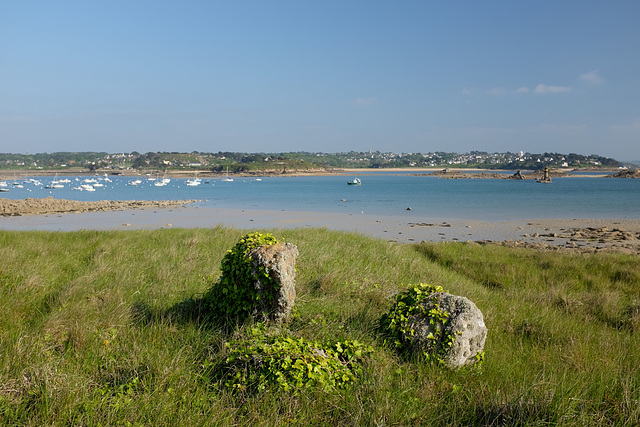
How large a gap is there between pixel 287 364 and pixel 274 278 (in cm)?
166

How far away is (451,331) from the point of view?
6020mm

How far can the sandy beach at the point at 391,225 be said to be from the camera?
1138 inches

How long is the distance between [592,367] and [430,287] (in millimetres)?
2422

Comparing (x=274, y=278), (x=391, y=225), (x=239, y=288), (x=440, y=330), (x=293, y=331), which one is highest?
Result: (x=274, y=278)

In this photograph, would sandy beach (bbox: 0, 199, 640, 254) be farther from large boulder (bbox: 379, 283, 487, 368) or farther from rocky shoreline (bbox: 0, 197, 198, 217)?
large boulder (bbox: 379, 283, 487, 368)

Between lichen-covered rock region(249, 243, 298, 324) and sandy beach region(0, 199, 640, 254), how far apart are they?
18.1 meters

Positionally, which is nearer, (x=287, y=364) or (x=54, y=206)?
(x=287, y=364)

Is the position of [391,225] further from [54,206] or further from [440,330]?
[54,206]

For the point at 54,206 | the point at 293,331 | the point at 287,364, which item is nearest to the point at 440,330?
the point at 293,331

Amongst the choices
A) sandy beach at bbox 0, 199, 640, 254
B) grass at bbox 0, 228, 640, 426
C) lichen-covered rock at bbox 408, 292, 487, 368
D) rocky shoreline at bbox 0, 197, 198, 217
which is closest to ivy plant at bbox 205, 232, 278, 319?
grass at bbox 0, 228, 640, 426

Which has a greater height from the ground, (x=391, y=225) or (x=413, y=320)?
(x=413, y=320)

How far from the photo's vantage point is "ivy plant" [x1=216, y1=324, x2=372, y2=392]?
16.0ft

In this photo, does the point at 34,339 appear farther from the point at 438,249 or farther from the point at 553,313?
the point at 438,249

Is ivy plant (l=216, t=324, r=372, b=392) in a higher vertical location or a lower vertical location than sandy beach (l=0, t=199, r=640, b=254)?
higher
